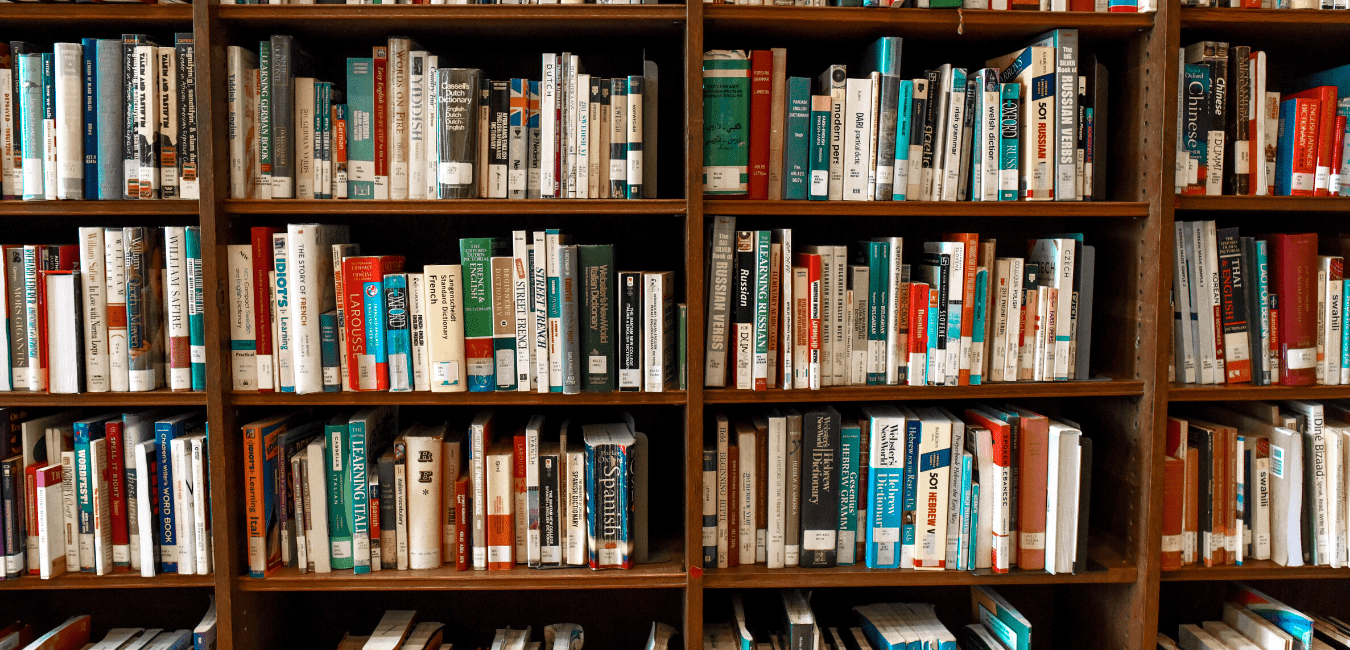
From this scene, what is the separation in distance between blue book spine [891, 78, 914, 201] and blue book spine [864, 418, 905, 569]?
0.46 meters

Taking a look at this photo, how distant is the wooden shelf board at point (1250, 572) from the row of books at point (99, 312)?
1.96m

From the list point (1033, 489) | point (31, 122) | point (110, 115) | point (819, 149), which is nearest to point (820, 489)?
point (1033, 489)

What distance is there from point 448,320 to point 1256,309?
5.24 feet

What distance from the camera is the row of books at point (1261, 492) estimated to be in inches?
62.4

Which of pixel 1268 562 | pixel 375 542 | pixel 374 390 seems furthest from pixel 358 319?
pixel 1268 562

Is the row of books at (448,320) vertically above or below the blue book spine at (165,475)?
above

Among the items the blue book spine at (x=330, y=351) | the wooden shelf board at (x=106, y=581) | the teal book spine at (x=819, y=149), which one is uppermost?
the teal book spine at (x=819, y=149)

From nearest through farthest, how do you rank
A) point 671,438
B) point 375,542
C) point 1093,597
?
point 375,542 < point 1093,597 < point 671,438

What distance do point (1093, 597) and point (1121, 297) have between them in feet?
2.26

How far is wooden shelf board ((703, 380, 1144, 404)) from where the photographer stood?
1.53 meters

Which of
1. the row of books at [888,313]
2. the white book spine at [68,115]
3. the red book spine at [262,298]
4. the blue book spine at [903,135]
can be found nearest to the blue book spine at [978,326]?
the row of books at [888,313]

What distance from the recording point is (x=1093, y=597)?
1.79 meters

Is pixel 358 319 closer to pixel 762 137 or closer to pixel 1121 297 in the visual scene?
pixel 762 137

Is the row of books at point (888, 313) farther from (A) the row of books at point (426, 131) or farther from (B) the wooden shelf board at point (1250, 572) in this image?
(B) the wooden shelf board at point (1250, 572)
